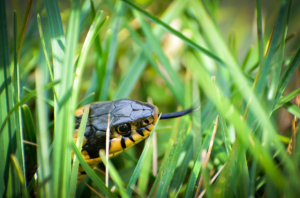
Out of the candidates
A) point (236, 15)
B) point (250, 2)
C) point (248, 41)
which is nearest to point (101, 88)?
point (248, 41)

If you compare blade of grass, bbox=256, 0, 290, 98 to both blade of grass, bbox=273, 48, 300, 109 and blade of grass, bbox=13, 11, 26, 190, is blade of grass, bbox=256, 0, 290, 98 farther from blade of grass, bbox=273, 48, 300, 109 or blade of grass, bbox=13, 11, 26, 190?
blade of grass, bbox=13, 11, 26, 190

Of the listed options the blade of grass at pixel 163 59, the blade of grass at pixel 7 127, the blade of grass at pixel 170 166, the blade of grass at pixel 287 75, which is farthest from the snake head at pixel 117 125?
the blade of grass at pixel 287 75

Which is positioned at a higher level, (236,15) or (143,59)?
(236,15)

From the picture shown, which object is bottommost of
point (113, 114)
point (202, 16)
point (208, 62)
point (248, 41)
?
point (113, 114)

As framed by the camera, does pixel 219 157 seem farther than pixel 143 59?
No

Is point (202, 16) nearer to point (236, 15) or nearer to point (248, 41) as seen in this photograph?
point (248, 41)

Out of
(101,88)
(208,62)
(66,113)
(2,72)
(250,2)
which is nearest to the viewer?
(66,113)
